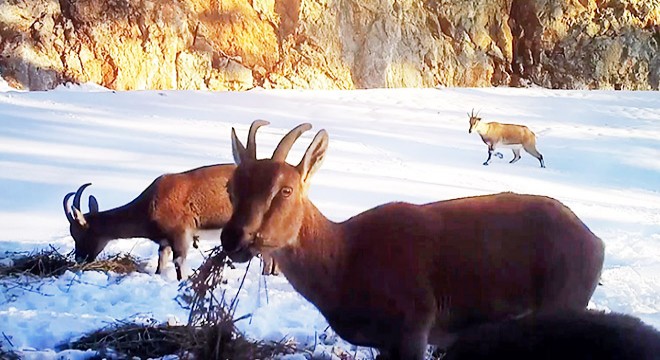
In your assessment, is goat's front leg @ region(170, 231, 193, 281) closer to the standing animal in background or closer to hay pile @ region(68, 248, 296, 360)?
hay pile @ region(68, 248, 296, 360)

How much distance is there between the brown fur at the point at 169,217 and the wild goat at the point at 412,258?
3446mm

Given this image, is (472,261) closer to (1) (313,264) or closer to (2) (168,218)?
(1) (313,264)

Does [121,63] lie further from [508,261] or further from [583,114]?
[508,261]

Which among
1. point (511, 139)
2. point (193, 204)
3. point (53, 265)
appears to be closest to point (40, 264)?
point (53, 265)

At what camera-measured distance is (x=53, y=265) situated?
23.9 ft

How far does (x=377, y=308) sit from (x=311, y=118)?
16.6 metres

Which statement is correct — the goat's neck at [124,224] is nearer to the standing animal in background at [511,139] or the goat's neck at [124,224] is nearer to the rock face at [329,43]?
the standing animal in background at [511,139]

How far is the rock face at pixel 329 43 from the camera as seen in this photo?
2586cm

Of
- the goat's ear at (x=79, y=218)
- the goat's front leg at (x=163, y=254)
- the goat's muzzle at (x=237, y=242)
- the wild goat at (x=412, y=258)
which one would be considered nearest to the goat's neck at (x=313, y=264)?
the wild goat at (x=412, y=258)

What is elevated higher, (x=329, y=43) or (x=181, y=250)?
(x=329, y=43)

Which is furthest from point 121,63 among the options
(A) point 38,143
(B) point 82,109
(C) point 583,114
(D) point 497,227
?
(D) point 497,227

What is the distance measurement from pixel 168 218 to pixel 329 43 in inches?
885

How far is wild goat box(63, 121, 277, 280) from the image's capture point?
24.8ft

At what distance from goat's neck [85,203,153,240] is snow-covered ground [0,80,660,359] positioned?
0.44m
